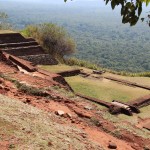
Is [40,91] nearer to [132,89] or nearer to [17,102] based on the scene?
[17,102]

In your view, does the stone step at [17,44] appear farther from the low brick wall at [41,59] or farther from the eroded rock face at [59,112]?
the eroded rock face at [59,112]

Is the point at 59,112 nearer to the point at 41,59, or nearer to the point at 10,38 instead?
the point at 41,59

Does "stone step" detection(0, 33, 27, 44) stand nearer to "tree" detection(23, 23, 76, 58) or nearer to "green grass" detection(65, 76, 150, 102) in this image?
"green grass" detection(65, 76, 150, 102)

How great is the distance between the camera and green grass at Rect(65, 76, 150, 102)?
21.0 metres

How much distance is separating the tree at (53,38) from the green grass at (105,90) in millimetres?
14099

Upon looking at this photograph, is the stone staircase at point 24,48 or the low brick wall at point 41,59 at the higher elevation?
the stone staircase at point 24,48

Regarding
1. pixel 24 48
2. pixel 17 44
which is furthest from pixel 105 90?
pixel 17 44

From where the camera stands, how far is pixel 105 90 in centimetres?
2212

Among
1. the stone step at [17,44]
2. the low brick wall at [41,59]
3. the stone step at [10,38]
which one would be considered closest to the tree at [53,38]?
the low brick wall at [41,59]

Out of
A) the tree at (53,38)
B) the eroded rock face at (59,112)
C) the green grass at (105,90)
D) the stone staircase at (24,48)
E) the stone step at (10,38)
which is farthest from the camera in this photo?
the tree at (53,38)

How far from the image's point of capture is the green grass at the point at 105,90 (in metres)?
21.0

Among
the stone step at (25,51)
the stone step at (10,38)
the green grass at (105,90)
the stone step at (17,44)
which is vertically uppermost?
the stone step at (10,38)

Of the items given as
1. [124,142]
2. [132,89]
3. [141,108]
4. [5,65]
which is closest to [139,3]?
[124,142]

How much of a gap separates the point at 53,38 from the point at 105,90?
17717mm
